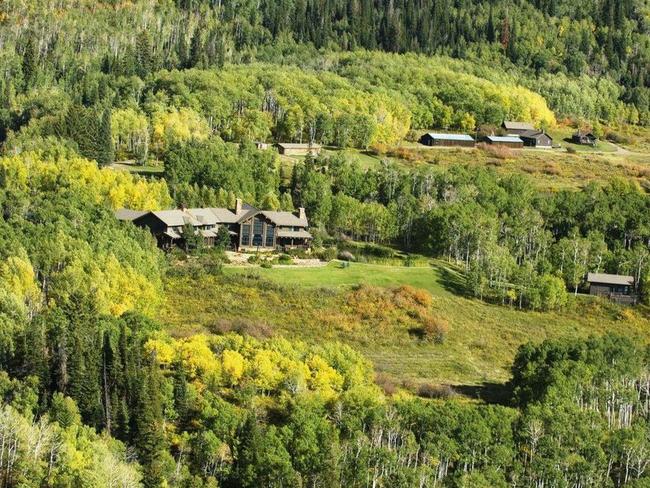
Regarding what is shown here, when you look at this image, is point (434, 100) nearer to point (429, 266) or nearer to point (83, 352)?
point (429, 266)

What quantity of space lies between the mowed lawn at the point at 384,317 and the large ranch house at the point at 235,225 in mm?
7861

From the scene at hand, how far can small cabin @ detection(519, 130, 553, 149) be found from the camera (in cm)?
16462

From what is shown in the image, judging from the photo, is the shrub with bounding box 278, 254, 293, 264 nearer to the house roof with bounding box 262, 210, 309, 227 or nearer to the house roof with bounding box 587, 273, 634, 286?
the house roof with bounding box 262, 210, 309, 227

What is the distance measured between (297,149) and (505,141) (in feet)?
122

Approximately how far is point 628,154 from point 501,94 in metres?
23.7

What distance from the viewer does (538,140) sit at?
164625 millimetres

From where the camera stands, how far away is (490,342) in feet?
284

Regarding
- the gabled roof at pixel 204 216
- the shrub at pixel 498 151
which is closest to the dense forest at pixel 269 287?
the gabled roof at pixel 204 216

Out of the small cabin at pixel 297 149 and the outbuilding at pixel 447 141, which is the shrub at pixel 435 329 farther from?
the outbuilding at pixel 447 141

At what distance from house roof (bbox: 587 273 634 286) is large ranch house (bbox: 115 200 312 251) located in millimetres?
26983

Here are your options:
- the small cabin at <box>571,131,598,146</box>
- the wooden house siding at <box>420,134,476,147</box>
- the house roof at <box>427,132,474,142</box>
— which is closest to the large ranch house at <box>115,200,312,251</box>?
the wooden house siding at <box>420,134,476,147</box>

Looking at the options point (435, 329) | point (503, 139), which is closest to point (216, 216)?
point (435, 329)

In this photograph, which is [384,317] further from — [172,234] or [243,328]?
[172,234]

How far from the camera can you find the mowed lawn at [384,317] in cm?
8131
